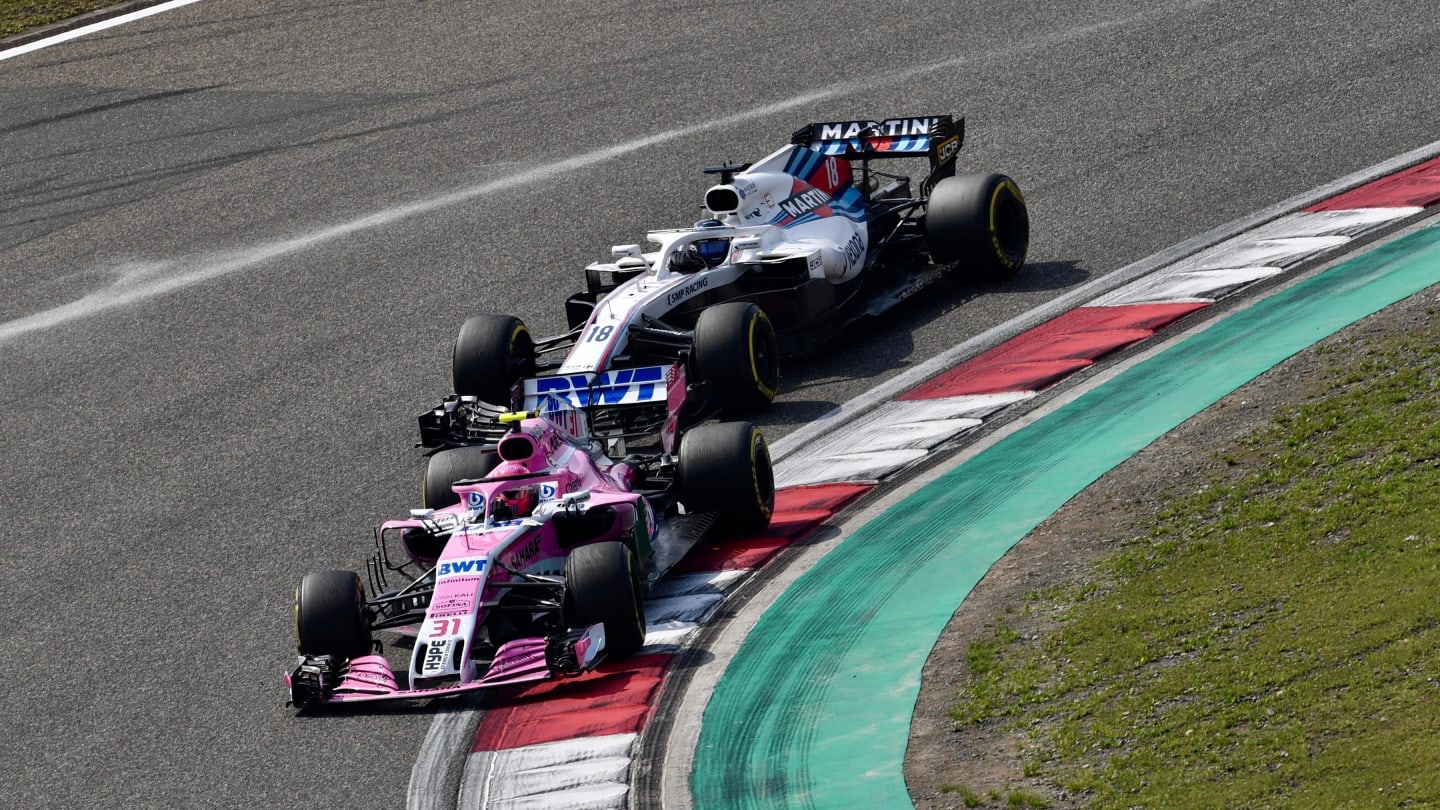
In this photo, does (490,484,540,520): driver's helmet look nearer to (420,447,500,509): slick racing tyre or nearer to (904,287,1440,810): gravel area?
(420,447,500,509): slick racing tyre

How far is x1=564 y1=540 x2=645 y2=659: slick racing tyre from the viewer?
9.59 meters

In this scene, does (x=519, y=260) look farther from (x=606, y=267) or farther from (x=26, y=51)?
(x=26, y=51)

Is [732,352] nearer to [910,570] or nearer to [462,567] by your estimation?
[910,570]

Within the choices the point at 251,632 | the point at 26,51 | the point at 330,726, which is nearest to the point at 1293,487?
the point at 330,726

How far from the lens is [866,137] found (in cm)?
1608

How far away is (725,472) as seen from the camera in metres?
11.0

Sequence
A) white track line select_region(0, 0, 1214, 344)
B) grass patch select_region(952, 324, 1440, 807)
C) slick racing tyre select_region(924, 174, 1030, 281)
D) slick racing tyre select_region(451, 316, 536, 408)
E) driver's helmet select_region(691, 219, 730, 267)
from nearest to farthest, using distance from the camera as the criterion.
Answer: grass patch select_region(952, 324, 1440, 807), slick racing tyre select_region(451, 316, 536, 408), driver's helmet select_region(691, 219, 730, 267), slick racing tyre select_region(924, 174, 1030, 281), white track line select_region(0, 0, 1214, 344)

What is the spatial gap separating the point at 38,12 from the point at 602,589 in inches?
877

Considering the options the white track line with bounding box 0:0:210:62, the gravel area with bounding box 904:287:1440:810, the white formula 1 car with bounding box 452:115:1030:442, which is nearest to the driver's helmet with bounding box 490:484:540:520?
the white formula 1 car with bounding box 452:115:1030:442

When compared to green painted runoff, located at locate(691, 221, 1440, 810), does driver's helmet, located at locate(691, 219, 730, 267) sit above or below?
above

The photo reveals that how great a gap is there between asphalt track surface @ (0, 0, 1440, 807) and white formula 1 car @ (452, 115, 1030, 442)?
0.50 m

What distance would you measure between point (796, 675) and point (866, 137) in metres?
7.77

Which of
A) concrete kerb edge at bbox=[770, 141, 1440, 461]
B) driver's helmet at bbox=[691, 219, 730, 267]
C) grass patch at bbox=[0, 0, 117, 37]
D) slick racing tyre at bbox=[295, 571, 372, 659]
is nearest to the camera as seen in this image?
slick racing tyre at bbox=[295, 571, 372, 659]

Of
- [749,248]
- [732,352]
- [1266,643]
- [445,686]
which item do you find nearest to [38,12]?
[749,248]
